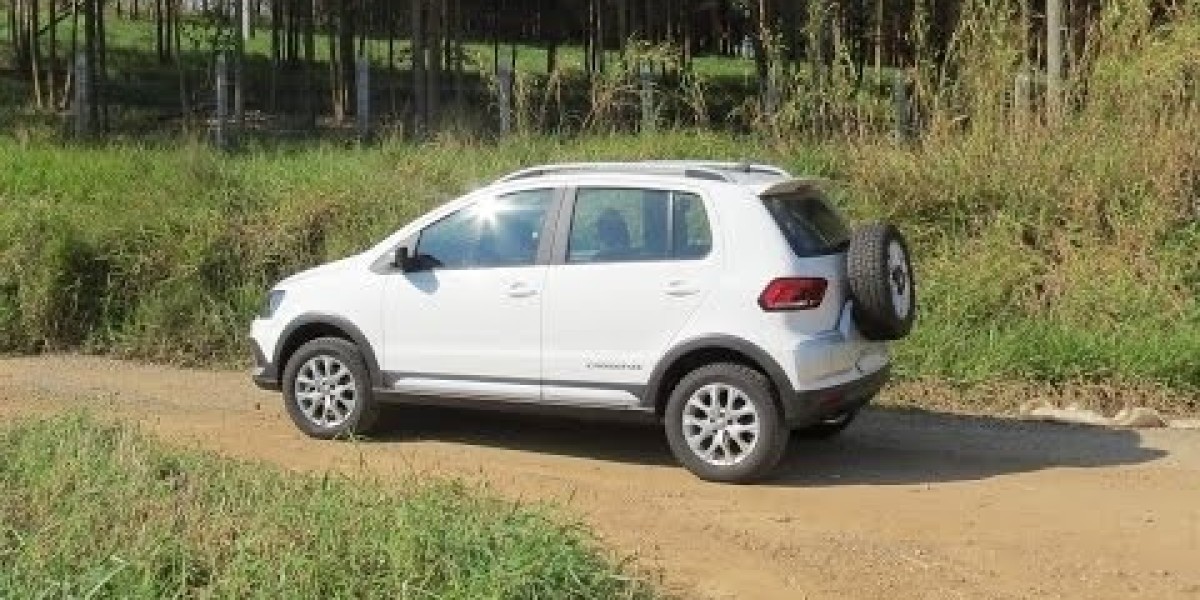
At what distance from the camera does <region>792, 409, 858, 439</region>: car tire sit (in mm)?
8383

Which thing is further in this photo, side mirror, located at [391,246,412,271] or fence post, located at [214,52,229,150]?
fence post, located at [214,52,229,150]

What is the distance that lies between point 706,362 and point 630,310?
0.49m

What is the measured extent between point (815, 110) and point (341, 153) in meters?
4.39

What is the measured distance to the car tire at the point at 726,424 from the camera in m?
7.41

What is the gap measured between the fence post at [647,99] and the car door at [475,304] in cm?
529

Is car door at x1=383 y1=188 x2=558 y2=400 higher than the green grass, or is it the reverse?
car door at x1=383 y1=188 x2=558 y2=400

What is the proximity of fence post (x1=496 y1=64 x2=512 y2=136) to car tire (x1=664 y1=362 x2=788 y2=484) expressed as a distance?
6.81 metres

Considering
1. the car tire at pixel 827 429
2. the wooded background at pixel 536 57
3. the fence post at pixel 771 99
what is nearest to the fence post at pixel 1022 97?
the wooded background at pixel 536 57

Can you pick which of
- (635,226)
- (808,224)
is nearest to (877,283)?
(808,224)

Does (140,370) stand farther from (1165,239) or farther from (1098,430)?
(1165,239)

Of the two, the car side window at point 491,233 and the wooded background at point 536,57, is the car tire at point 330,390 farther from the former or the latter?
the wooded background at point 536,57

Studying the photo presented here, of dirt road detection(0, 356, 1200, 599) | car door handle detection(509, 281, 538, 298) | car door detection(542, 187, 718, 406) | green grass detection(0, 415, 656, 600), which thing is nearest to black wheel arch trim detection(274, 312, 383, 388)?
dirt road detection(0, 356, 1200, 599)

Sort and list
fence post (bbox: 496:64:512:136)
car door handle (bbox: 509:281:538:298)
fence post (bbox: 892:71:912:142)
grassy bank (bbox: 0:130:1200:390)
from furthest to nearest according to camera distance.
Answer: fence post (bbox: 496:64:512:136) → fence post (bbox: 892:71:912:142) → grassy bank (bbox: 0:130:1200:390) → car door handle (bbox: 509:281:538:298)

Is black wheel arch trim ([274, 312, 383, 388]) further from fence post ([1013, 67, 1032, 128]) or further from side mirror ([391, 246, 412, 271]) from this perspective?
fence post ([1013, 67, 1032, 128])
